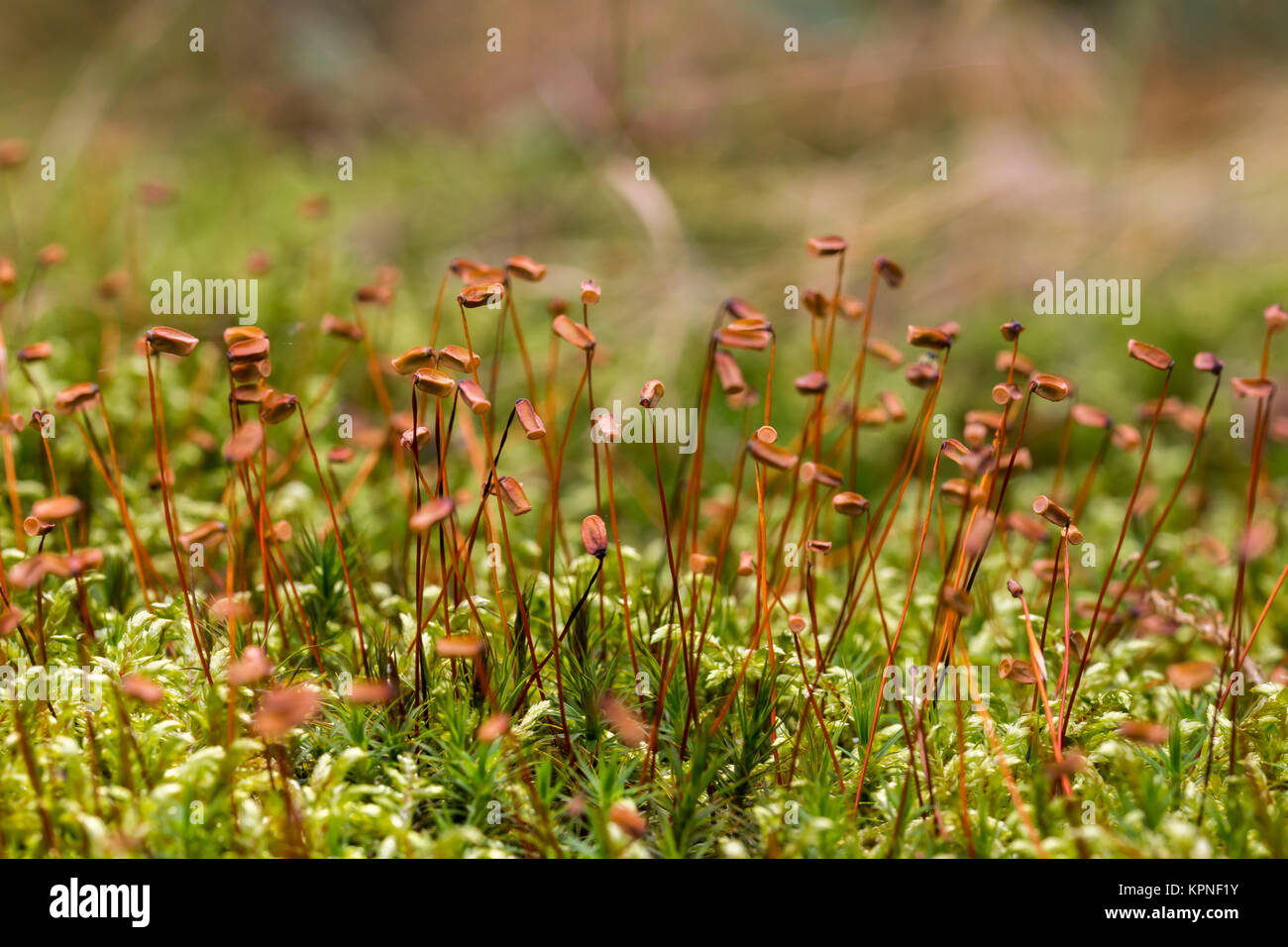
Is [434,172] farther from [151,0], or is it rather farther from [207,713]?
[207,713]

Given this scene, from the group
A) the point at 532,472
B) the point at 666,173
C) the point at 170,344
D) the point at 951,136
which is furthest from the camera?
the point at 951,136

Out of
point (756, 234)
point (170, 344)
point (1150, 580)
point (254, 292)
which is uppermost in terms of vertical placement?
point (756, 234)

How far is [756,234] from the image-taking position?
4398 millimetres

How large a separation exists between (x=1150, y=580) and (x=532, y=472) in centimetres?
164

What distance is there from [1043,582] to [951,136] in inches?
178

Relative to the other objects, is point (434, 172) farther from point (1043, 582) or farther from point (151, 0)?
point (1043, 582)

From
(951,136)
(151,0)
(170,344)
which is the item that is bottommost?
(170,344)

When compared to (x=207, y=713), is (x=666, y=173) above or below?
above
